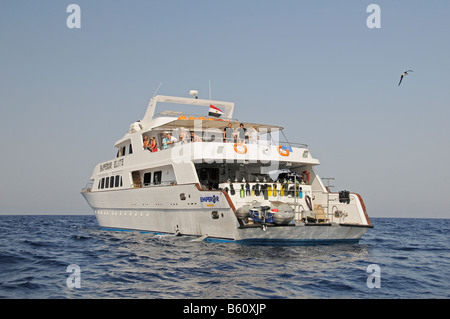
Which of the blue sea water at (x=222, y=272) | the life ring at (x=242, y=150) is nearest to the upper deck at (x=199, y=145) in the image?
the life ring at (x=242, y=150)

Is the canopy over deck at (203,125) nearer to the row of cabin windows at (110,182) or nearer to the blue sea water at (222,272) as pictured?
the row of cabin windows at (110,182)

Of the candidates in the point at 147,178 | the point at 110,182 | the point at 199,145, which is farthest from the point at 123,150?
the point at 199,145

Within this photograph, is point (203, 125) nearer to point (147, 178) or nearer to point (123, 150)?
point (147, 178)

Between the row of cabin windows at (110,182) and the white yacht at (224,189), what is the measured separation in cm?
11

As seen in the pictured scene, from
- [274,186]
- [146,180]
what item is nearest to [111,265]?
[274,186]

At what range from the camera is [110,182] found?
23.6m

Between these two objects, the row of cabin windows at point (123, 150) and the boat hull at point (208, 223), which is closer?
the boat hull at point (208, 223)

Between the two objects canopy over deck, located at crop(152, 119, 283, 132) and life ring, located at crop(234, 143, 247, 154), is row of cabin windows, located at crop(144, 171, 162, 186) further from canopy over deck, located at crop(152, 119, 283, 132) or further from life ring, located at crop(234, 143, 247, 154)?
life ring, located at crop(234, 143, 247, 154)

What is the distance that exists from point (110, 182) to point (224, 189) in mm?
10547

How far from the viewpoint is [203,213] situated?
1550 centimetres

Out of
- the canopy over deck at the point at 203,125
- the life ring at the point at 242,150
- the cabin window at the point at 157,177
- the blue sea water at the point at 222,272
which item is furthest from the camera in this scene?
the cabin window at the point at 157,177

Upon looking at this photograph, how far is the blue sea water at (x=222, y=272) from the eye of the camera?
811cm
